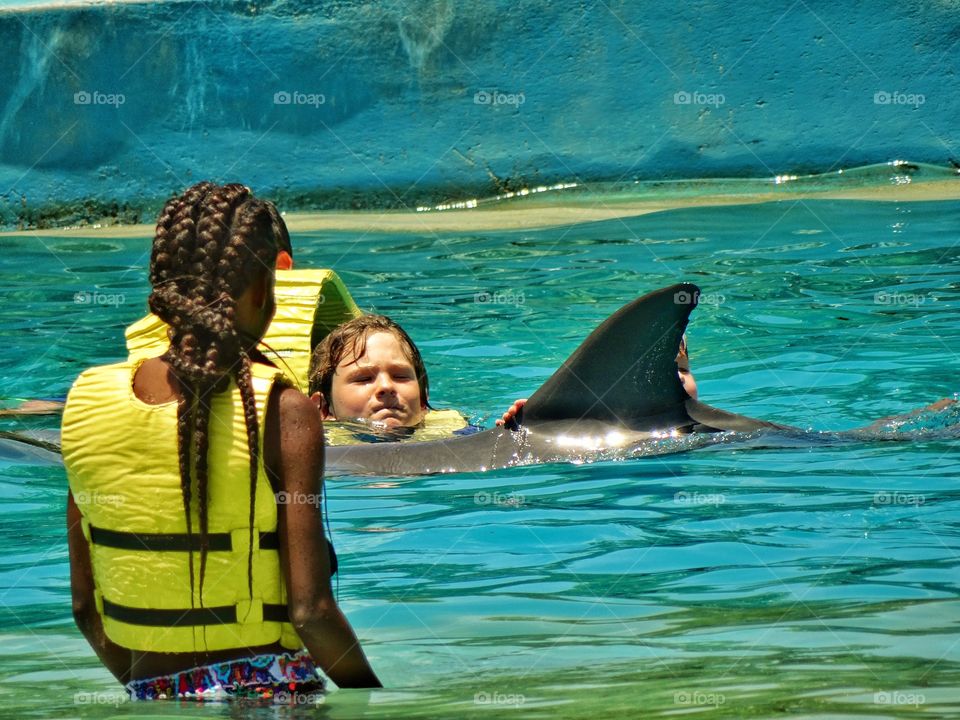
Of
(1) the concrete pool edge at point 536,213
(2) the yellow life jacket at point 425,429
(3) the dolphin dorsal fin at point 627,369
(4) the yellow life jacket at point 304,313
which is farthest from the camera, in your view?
(1) the concrete pool edge at point 536,213

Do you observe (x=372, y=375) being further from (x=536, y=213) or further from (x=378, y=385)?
(x=536, y=213)

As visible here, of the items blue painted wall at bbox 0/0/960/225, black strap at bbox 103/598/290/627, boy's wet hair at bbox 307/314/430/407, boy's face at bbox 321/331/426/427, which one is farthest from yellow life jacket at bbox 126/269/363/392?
blue painted wall at bbox 0/0/960/225

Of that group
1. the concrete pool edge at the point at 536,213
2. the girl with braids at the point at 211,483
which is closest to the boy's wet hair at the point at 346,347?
the girl with braids at the point at 211,483

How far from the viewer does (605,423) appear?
589cm

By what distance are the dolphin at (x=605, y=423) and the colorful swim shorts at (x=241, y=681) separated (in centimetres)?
Result: 257

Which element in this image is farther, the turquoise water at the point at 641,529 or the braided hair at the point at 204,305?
the turquoise water at the point at 641,529

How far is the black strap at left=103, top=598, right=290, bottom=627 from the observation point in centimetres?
297

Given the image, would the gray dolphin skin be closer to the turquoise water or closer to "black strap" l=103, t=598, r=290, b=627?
the turquoise water

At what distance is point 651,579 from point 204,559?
6.42ft

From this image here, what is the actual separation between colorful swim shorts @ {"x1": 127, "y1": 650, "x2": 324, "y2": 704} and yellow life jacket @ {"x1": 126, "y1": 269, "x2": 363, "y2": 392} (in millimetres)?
3461

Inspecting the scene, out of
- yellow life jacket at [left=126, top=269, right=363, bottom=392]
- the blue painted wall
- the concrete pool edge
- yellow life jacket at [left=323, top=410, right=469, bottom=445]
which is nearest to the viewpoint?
yellow life jacket at [left=323, top=410, right=469, bottom=445]

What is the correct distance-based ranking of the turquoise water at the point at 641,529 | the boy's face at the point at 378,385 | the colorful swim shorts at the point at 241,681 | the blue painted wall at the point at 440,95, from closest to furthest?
1. the colorful swim shorts at the point at 241,681
2. the turquoise water at the point at 641,529
3. the boy's face at the point at 378,385
4. the blue painted wall at the point at 440,95

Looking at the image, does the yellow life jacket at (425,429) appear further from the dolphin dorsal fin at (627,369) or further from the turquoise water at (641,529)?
the dolphin dorsal fin at (627,369)

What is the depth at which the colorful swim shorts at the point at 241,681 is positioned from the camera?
119 inches
